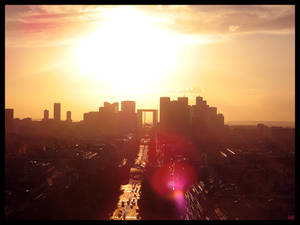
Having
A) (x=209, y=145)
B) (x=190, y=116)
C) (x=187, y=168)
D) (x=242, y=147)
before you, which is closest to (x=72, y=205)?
(x=187, y=168)

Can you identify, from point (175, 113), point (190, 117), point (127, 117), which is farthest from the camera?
point (127, 117)

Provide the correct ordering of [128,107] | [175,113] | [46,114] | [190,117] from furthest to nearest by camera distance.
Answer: [128,107]
[175,113]
[190,117]
[46,114]

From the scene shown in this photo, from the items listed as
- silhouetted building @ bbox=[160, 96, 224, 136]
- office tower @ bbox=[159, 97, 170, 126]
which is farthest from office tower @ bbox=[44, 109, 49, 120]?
office tower @ bbox=[159, 97, 170, 126]

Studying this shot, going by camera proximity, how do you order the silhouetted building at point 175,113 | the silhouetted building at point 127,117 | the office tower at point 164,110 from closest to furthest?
the silhouetted building at point 175,113
the office tower at point 164,110
the silhouetted building at point 127,117

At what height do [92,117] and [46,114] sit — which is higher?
[46,114]

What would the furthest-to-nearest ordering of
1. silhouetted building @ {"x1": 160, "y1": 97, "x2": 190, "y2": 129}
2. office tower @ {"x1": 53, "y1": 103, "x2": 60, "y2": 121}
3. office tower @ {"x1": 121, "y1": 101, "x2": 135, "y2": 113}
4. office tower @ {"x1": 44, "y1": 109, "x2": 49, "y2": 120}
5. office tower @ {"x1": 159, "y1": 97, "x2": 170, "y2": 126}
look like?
1. office tower @ {"x1": 121, "y1": 101, "x2": 135, "y2": 113}
2. office tower @ {"x1": 159, "y1": 97, "x2": 170, "y2": 126}
3. silhouetted building @ {"x1": 160, "y1": 97, "x2": 190, "y2": 129}
4. office tower @ {"x1": 53, "y1": 103, "x2": 60, "y2": 121}
5. office tower @ {"x1": 44, "y1": 109, "x2": 49, "y2": 120}

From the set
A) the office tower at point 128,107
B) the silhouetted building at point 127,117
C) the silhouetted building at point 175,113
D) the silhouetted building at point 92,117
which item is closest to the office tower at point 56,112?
the silhouetted building at point 92,117

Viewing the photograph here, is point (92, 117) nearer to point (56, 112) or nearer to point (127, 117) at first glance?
point (56, 112)

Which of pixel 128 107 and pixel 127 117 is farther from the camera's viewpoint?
pixel 127 117

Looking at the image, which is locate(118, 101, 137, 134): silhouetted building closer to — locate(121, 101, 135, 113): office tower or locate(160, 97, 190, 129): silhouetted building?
locate(121, 101, 135, 113): office tower

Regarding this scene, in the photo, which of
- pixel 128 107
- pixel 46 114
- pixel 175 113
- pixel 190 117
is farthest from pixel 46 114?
pixel 128 107

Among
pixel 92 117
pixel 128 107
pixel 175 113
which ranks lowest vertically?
pixel 92 117

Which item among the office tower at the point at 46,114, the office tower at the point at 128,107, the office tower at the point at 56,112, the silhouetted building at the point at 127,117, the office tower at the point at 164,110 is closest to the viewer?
the office tower at the point at 46,114

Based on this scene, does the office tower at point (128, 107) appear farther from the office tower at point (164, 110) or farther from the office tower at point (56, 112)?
the office tower at point (56, 112)
